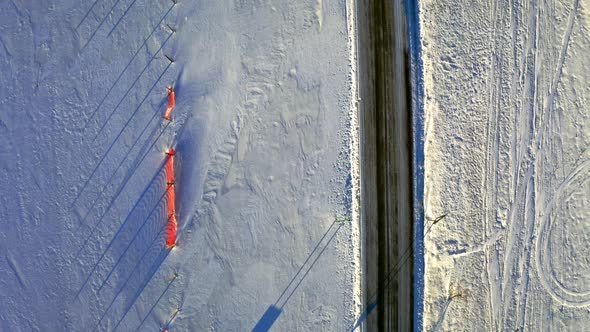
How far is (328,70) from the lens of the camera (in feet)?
27.7

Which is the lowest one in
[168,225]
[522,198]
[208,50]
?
[168,225]

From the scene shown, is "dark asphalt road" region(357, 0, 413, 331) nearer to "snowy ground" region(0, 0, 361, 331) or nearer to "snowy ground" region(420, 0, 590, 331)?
"snowy ground" region(0, 0, 361, 331)

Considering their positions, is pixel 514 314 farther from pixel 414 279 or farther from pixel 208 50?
pixel 208 50

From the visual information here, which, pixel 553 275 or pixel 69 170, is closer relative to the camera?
pixel 553 275

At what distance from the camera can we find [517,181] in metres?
8.20

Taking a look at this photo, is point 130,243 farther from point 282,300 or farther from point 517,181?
point 517,181

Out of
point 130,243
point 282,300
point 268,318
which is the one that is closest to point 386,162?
point 282,300

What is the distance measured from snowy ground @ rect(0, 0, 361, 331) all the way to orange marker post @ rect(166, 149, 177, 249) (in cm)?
14

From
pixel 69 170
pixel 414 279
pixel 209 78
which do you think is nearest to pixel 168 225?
pixel 69 170

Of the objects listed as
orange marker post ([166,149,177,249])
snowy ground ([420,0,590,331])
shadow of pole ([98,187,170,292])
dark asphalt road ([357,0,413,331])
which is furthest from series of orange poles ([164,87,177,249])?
snowy ground ([420,0,590,331])

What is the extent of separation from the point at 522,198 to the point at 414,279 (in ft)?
8.74

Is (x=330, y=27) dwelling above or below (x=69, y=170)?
above

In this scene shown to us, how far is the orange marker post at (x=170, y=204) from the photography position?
8570 mm

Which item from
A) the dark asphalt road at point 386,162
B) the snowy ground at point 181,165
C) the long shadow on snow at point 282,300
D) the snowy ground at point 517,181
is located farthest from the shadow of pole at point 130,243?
the snowy ground at point 517,181
